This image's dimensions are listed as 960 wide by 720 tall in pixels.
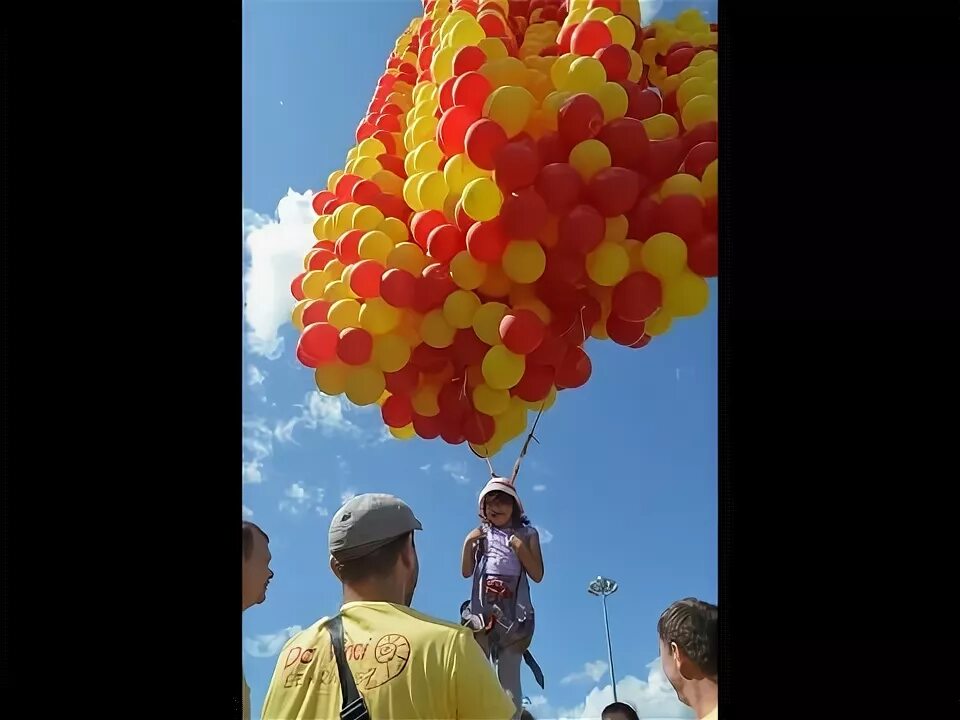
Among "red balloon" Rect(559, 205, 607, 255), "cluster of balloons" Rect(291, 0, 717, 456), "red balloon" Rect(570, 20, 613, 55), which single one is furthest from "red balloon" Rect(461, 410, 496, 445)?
"red balloon" Rect(570, 20, 613, 55)

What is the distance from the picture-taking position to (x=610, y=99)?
1.67 meters

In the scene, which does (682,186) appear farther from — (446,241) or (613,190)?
(446,241)

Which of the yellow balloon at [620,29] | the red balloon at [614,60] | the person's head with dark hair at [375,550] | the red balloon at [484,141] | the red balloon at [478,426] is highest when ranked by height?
the yellow balloon at [620,29]

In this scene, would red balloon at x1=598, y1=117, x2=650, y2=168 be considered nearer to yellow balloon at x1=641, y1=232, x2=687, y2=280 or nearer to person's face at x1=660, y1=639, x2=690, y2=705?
yellow balloon at x1=641, y1=232, x2=687, y2=280

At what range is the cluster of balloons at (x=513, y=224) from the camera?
1646 mm

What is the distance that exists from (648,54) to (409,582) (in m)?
1.33

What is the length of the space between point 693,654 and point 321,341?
975mm

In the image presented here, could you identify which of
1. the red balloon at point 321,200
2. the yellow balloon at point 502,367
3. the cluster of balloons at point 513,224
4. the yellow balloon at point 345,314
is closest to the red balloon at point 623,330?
the cluster of balloons at point 513,224

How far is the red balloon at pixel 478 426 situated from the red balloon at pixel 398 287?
0.98ft

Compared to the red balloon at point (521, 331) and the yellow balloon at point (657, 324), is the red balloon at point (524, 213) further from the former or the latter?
the yellow balloon at point (657, 324)

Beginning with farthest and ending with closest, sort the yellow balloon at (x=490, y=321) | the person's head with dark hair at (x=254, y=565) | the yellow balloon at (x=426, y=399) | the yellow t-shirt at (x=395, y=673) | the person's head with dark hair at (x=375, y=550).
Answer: the yellow balloon at (x=426, y=399) < the person's head with dark hair at (x=254, y=565) < the yellow balloon at (x=490, y=321) < the person's head with dark hair at (x=375, y=550) < the yellow t-shirt at (x=395, y=673)

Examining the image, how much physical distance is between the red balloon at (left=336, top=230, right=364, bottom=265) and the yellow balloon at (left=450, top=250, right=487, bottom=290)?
235mm
